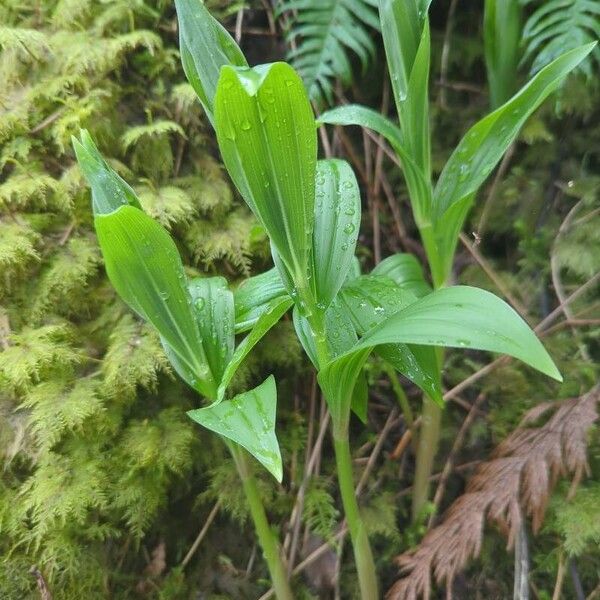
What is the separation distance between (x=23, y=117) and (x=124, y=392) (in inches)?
26.9

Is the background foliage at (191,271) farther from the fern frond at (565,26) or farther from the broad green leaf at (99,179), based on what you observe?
the broad green leaf at (99,179)

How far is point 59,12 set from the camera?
1312 mm

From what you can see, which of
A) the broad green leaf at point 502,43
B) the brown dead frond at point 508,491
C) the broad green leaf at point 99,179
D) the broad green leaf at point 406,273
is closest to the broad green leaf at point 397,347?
the broad green leaf at point 406,273

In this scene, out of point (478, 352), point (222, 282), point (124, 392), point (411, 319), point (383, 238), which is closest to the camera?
point (411, 319)

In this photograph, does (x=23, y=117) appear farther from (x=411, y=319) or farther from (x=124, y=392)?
(x=411, y=319)

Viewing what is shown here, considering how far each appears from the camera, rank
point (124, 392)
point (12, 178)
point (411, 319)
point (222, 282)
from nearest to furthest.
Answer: point (411, 319) < point (222, 282) < point (124, 392) < point (12, 178)

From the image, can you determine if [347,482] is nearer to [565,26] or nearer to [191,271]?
[191,271]

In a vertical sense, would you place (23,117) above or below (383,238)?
above

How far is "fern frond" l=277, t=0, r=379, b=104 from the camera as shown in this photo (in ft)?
4.24

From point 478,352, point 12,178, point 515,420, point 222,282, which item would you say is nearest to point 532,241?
point 478,352

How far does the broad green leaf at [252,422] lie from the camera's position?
25.9 inches

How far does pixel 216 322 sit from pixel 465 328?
410 millimetres

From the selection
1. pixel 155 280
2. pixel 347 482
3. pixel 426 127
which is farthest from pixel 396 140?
pixel 347 482

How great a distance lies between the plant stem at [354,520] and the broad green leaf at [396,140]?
411 millimetres
